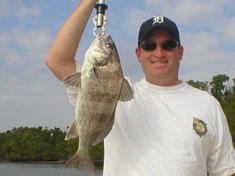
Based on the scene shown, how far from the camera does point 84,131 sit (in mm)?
3072

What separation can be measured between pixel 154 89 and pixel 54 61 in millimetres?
1218

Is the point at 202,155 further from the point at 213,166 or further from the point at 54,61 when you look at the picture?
the point at 54,61

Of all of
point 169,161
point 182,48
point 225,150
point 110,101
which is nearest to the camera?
point 110,101

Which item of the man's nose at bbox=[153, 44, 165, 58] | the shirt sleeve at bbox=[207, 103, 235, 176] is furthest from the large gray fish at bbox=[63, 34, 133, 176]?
the shirt sleeve at bbox=[207, 103, 235, 176]

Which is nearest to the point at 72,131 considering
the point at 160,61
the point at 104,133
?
the point at 104,133

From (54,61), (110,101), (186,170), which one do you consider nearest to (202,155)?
(186,170)

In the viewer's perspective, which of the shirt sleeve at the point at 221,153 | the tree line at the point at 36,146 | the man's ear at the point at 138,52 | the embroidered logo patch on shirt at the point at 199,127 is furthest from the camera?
the tree line at the point at 36,146

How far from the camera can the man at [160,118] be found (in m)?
3.44

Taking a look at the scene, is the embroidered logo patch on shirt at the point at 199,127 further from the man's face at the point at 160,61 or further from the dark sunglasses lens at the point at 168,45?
the dark sunglasses lens at the point at 168,45

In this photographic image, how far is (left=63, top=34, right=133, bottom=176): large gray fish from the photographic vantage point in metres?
3.04

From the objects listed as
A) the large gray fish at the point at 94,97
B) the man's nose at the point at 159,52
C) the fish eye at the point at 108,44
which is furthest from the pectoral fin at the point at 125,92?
the man's nose at the point at 159,52

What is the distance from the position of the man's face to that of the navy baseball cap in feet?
0.16

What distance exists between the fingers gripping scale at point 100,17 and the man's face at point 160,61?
0.82 m

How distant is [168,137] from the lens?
3561 millimetres
